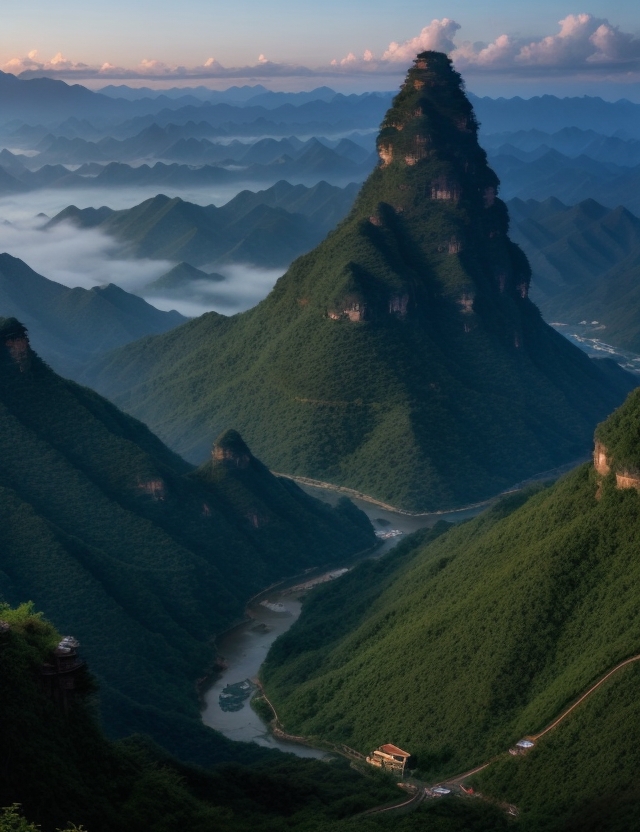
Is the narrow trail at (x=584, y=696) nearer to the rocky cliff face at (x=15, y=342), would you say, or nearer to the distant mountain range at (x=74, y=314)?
the rocky cliff face at (x=15, y=342)

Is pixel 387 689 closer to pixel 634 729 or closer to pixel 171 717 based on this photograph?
pixel 171 717

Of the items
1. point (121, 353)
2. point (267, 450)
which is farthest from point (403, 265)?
point (121, 353)

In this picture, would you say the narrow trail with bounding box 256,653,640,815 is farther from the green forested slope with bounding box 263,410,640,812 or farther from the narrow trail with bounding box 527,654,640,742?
the green forested slope with bounding box 263,410,640,812

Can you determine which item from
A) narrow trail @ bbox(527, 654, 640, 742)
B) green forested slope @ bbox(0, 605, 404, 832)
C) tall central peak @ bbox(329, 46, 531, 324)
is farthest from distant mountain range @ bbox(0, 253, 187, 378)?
narrow trail @ bbox(527, 654, 640, 742)

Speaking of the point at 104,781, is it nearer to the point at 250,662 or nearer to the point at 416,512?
the point at 250,662

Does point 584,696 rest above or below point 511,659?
above

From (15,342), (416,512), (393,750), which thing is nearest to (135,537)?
(15,342)
